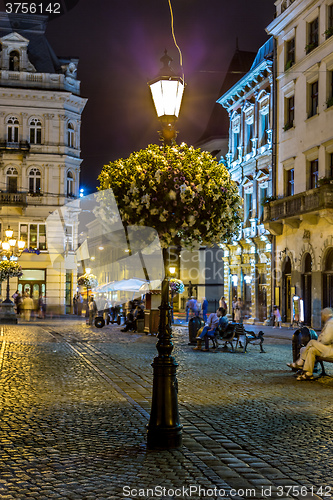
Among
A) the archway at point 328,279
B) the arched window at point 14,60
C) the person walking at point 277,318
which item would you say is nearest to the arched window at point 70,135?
the arched window at point 14,60

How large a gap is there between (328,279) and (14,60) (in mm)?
33858

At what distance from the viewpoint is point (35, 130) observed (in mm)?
51562

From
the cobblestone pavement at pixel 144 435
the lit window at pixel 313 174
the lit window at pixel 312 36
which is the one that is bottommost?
the cobblestone pavement at pixel 144 435

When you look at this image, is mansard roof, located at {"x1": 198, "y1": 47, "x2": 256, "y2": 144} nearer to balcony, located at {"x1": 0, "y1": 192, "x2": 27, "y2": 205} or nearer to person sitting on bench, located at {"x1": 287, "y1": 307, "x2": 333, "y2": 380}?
balcony, located at {"x1": 0, "y1": 192, "x2": 27, "y2": 205}

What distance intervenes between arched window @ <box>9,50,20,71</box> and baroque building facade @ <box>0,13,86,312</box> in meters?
0.08

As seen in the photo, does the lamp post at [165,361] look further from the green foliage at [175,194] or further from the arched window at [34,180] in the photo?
the arched window at [34,180]

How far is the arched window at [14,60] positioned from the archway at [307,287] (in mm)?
31034

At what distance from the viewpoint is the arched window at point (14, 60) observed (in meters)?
51.4

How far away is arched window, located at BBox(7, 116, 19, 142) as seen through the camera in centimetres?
5097

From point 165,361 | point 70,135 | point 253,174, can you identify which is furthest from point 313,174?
point 70,135

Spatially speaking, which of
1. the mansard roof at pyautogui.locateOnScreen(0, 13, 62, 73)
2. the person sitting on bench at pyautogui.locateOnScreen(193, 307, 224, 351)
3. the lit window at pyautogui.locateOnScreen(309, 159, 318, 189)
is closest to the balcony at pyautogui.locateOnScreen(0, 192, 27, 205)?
the mansard roof at pyautogui.locateOnScreen(0, 13, 62, 73)

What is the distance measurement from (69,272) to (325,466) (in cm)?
4760

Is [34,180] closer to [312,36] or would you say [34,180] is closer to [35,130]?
[35,130]

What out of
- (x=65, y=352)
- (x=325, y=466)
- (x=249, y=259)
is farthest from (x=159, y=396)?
(x=249, y=259)
